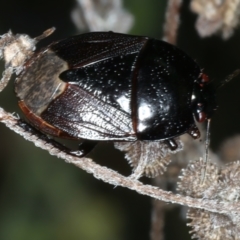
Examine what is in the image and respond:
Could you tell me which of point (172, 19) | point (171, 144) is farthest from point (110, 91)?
point (172, 19)

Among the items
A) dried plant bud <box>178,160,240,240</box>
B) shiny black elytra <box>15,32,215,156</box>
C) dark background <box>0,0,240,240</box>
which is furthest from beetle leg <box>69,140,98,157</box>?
dark background <box>0,0,240,240</box>

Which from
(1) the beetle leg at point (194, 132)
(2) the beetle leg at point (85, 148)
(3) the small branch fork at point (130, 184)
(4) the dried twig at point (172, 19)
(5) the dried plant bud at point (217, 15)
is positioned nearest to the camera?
(3) the small branch fork at point (130, 184)

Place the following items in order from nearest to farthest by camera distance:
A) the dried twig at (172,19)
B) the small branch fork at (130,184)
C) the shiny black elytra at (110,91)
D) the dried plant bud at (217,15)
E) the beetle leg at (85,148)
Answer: the small branch fork at (130,184)
the shiny black elytra at (110,91)
the beetle leg at (85,148)
the dried plant bud at (217,15)
the dried twig at (172,19)

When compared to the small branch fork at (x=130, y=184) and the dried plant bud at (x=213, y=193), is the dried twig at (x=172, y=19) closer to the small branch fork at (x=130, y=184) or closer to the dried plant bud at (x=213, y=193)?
the dried plant bud at (x=213, y=193)

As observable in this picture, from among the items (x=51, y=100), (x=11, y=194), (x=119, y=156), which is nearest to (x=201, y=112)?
(x=51, y=100)

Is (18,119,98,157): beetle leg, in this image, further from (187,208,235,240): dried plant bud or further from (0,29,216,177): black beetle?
(187,208,235,240): dried plant bud

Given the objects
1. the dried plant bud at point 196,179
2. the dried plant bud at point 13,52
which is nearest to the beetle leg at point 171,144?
the dried plant bud at point 196,179

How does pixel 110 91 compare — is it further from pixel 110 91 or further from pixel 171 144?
pixel 171 144
